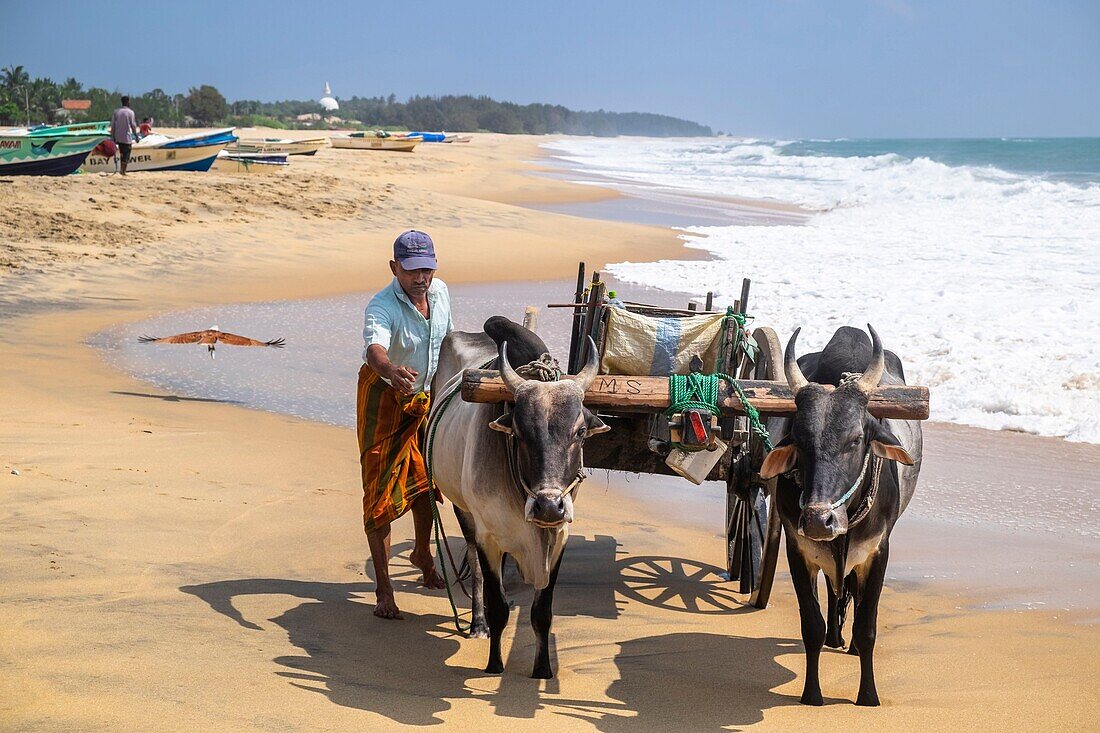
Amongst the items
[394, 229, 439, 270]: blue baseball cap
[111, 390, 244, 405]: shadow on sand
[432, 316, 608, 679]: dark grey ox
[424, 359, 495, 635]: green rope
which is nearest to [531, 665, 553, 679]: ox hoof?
[432, 316, 608, 679]: dark grey ox

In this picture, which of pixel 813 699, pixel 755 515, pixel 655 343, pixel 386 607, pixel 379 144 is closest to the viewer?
pixel 813 699

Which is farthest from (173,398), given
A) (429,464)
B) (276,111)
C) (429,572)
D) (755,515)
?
(276,111)

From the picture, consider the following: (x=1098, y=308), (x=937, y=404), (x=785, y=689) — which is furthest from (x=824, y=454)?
(x=1098, y=308)

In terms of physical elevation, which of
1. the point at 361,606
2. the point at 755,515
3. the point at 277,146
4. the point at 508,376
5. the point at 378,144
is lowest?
the point at 361,606

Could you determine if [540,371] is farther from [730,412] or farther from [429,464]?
[429,464]

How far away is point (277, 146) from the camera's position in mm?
39094

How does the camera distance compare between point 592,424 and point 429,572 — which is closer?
point 592,424

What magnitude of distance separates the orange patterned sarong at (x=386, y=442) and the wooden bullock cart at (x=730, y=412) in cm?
91

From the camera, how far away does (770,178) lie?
5175 centimetres

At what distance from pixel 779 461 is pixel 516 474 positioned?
105 cm

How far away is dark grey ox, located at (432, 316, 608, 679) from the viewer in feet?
14.3

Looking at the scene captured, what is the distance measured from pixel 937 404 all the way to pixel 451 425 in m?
6.24

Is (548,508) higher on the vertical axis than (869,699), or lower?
higher

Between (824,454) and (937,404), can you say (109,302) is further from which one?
(824,454)
